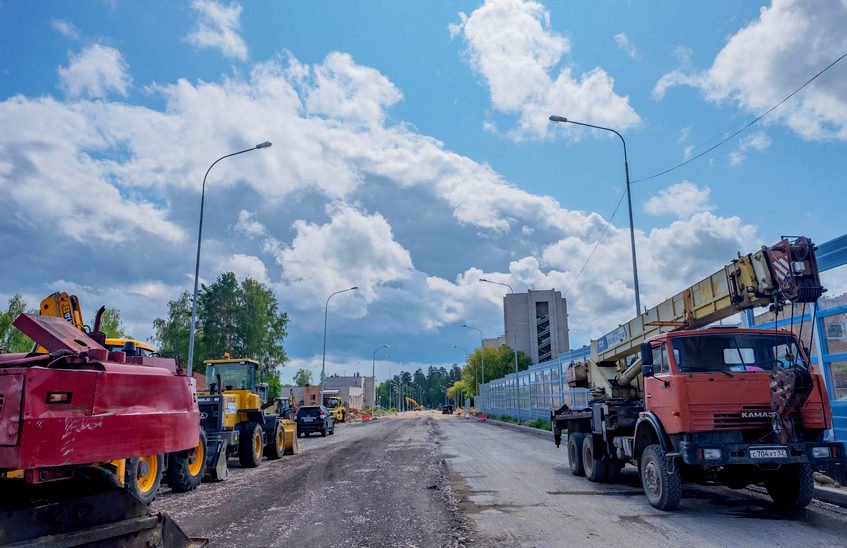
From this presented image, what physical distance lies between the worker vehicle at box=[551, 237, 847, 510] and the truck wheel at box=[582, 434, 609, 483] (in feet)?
5.41

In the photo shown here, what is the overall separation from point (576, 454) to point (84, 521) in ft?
35.0

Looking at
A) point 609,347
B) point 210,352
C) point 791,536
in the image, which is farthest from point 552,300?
point 791,536

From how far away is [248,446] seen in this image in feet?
54.1

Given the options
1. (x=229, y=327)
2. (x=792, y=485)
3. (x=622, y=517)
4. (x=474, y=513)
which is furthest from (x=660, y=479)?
(x=229, y=327)

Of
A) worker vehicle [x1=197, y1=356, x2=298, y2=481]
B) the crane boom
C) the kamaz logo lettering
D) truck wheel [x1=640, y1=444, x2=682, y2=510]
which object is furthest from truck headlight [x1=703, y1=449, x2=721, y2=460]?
worker vehicle [x1=197, y1=356, x2=298, y2=481]

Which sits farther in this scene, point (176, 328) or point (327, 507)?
point (176, 328)

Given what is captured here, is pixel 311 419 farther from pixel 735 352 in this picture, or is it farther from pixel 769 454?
pixel 769 454

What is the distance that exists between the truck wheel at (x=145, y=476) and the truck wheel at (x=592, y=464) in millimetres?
8111

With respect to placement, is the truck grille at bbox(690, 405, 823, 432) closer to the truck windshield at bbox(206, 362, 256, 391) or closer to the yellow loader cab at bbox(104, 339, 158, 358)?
the yellow loader cab at bbox(104, 339, 158, 358)

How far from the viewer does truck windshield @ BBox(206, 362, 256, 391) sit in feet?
58.4

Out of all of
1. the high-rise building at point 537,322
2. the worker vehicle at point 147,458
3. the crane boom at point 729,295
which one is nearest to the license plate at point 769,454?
the crane boom at point 729,295

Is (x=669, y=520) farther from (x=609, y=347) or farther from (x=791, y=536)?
(x=609, y=347)

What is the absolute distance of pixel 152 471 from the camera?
10.2 meters

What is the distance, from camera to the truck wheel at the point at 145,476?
29.2ft
